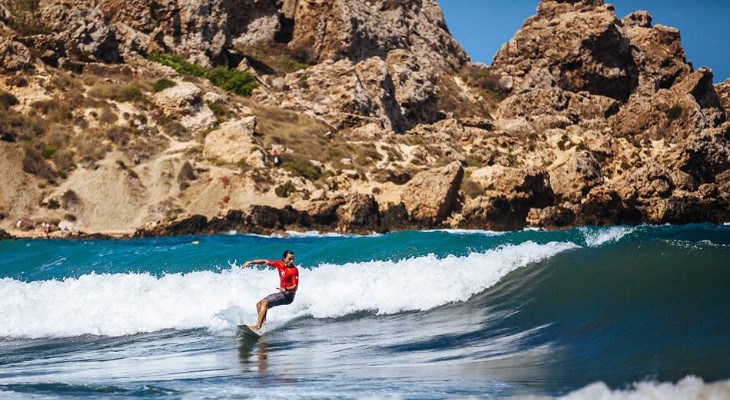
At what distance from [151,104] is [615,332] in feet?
133

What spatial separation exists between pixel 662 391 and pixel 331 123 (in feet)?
152

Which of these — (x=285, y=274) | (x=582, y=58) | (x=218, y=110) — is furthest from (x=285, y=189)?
(x=582, y=58)

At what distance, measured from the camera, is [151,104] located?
4838cm

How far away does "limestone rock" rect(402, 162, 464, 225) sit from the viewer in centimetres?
3712

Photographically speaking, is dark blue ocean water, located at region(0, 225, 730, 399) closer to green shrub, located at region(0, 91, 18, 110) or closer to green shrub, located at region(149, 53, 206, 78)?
green shrub, located at region(0, 91, 18, 110)

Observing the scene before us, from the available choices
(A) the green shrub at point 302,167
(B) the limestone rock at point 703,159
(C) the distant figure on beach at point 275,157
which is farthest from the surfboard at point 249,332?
(B) the limestone rock at point 703,159

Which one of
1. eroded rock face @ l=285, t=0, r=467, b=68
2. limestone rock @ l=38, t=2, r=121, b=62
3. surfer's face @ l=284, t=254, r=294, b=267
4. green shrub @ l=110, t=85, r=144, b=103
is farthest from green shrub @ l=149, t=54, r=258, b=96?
surfer's face @ l=284, t=254, r=294, b=267

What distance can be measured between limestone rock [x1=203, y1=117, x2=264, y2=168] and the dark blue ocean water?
59.6ft

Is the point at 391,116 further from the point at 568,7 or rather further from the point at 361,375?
the point at 361,375

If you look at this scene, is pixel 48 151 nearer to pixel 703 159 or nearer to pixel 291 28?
pixel 291 28

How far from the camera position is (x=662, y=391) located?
7.85 metres

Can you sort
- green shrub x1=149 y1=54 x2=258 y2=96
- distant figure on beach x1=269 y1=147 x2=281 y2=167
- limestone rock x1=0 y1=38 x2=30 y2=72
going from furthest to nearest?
green shrub x1=149 y1=54 x2=258 y2=96 < limestone rock x1=0 y1=38 x2=30 y2=72 < distant figure on beach x1=269 y1=147 x2=281 y2=167

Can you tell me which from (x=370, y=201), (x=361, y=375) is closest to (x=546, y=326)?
(x=361, y=375)

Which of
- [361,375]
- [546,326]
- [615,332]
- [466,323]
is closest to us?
[361,375]
